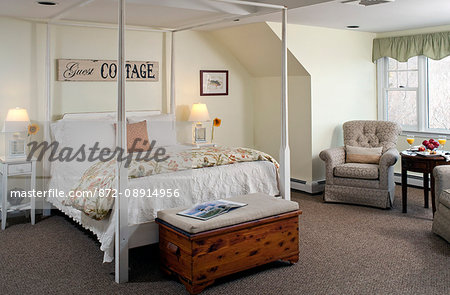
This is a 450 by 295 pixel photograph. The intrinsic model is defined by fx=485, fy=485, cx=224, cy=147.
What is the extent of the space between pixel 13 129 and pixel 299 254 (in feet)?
10.3

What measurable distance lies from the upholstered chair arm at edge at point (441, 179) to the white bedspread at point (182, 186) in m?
1.51

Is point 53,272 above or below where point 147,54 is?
below

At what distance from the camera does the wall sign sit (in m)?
5.47

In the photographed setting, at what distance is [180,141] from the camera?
6.43 meters

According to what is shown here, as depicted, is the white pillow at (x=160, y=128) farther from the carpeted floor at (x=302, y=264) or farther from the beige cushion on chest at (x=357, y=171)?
the beige cushion on chest at (x=357, y=171)

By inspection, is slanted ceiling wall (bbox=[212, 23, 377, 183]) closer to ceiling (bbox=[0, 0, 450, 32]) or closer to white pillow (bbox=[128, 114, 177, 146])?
ceiling (bbox=[0, 0, 450, 32])

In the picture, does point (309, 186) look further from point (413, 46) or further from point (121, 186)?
point (121, 186)

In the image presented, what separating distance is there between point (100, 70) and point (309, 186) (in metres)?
3.00

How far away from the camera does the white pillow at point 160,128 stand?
18.7ft

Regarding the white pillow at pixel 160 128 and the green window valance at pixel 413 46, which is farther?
the green window valance at pixel 413 46

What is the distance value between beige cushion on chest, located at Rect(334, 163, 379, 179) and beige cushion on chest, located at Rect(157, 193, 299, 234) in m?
1.98

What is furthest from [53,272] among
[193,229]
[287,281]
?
[287,281]

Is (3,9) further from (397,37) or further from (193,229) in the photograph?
(397,37)

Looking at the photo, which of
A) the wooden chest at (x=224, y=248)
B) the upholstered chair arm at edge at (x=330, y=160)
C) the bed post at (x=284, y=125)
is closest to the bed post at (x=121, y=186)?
the wooden chest at (x=224, y=248)
